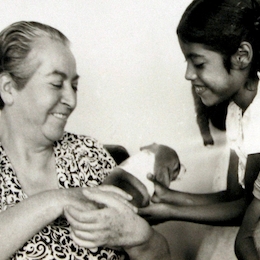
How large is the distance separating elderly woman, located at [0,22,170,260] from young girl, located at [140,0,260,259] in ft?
0.39

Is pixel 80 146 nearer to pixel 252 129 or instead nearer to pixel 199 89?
pixel 199 89

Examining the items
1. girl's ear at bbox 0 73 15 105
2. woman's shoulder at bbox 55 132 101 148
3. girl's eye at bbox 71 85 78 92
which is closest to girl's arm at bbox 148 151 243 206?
woman's shoulder at bbox 55 132 101 148

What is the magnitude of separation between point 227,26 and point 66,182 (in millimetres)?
561

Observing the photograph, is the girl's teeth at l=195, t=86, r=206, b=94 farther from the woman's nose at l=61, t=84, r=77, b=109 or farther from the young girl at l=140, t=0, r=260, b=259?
the woman's nose at l=61, t=84, r=77, b=109

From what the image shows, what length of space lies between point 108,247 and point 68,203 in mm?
158

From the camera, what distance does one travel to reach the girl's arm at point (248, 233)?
1.17 m

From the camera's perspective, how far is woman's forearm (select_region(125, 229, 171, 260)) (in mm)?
1126

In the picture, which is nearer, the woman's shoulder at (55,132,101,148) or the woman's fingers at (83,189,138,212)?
the woman's fingers at (83,189,138,212)

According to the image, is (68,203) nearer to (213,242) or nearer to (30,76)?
(30,76)

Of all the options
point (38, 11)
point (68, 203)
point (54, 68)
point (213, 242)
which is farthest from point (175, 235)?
point (38, 11)

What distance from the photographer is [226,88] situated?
119 cm

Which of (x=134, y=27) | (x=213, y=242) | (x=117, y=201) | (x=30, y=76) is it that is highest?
(x=134, y=27)

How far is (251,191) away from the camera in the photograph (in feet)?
3.89

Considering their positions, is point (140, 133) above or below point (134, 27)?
below
